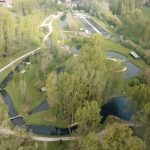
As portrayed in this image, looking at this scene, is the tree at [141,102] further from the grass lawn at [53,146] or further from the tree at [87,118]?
the grass lawn at [53,146]

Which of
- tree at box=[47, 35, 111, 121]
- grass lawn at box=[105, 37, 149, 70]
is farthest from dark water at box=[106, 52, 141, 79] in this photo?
tree at box=[47, 35, 111, 121]

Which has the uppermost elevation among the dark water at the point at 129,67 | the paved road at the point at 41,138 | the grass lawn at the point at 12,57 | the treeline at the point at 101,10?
the treeline at the point at 101,10

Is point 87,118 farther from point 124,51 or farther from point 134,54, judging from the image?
point 124,51

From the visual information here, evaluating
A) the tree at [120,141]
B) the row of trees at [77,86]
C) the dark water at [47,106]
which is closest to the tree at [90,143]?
the tree at [120,141]

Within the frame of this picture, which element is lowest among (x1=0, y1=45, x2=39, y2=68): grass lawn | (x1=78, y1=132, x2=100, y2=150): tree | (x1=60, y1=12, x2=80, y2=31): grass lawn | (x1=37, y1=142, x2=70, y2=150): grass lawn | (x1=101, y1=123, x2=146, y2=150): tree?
(x1=37, y1=142, x2=70, y2=150): grass lawn

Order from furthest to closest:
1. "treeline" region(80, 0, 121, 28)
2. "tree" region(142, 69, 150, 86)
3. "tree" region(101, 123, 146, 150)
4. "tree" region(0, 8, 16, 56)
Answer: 1. "treeline" region(80, 0, 121, 28)
2. "tree" region(0, 8, 16, 56)
3. "tree" region(142, 69, 150, 86)
4. "tree" region(101, 123, 146, 150)

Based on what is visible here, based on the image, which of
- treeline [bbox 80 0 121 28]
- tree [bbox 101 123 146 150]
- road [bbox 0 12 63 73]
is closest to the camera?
tree [bbox 101 123 146 150]

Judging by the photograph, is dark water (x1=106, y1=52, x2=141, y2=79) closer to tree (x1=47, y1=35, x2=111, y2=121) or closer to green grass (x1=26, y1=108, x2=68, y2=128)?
tree (x1=47, y1=35, x2=111, y2=121)
